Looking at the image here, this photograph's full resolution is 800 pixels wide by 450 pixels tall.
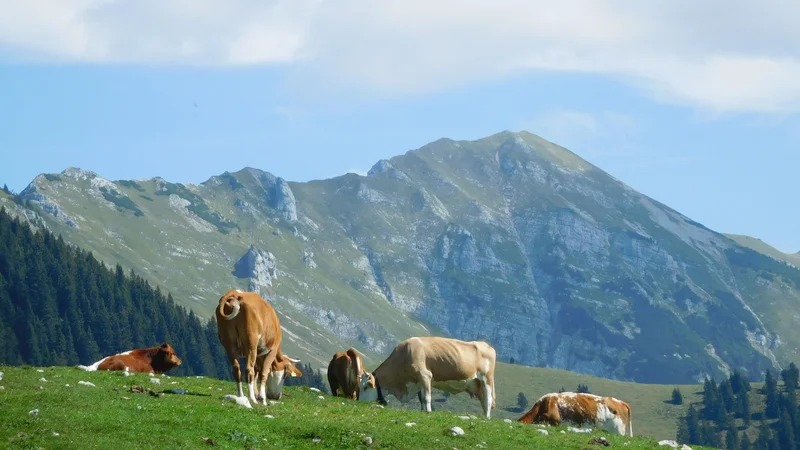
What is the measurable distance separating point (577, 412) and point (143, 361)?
71.3ft

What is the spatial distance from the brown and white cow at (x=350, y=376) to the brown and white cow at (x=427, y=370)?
41 centimetres

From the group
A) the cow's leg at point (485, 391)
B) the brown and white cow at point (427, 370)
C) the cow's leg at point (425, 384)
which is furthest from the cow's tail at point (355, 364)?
the cow's leg at point (485, 391)

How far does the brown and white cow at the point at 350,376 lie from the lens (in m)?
46.0

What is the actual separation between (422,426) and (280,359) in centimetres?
921

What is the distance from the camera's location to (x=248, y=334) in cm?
3503

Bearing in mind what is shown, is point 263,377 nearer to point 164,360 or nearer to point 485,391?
point 485,391

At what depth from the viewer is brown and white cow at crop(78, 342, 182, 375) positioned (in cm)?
4869

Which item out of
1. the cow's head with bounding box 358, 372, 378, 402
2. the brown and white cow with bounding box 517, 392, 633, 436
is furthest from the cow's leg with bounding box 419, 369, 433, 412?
the brown and white cow with bounding box 517, 392, 633, 436

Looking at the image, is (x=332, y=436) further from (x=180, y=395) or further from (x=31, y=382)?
(x=31, y=382)

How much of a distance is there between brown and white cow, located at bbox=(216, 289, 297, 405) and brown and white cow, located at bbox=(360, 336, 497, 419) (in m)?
10.3

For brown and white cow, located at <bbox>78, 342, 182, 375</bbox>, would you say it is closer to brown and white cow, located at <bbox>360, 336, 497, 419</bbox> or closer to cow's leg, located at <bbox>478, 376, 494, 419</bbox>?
brown and white cow, located at <bbox>360, 336, 497, 419</bbox>

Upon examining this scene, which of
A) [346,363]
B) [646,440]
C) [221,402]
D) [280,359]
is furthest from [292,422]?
[346,363]

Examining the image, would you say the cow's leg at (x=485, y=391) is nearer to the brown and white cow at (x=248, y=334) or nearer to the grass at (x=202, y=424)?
the grass at (x=202, y=424)

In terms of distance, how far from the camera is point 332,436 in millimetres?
28875
